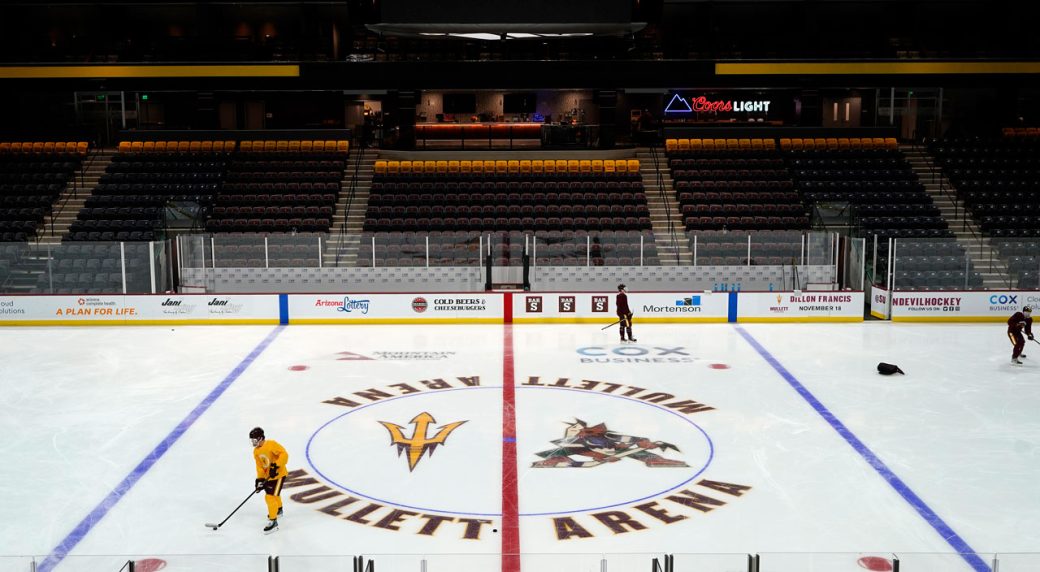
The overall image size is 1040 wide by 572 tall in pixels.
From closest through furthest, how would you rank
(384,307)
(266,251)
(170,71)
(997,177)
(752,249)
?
(384,307) → (266,251) → (752,249) → (997,177) → (170,71)

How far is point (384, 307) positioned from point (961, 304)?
13.7m

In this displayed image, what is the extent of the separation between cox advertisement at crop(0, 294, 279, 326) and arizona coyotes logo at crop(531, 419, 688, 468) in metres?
11.3

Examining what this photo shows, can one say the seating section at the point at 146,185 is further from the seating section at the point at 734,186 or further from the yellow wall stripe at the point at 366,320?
the seating section at the point at 734,186

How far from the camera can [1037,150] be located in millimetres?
32562

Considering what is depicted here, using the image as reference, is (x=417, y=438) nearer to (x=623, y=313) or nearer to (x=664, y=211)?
(x=623, y=313)

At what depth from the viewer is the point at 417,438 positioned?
509 inches

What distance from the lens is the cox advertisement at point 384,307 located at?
22.0 m

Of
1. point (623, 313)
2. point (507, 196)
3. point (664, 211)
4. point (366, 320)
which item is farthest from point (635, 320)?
point (507, 196)

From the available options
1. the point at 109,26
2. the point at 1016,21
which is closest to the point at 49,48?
the point at 109,26

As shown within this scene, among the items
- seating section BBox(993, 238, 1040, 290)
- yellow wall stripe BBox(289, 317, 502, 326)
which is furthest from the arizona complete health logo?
seating section BBox(993, 238, 1040, 290)

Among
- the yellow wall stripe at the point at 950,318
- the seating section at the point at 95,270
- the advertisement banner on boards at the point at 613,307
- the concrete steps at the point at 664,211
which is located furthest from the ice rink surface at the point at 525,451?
the concrete steps at the point at 664,211

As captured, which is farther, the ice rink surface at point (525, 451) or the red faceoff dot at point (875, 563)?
the ice rink surface at point (525, 451)

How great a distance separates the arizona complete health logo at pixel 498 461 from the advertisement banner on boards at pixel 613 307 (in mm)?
6069

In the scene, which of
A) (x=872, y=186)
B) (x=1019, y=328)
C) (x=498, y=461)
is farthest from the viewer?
(x=872, y=186)
